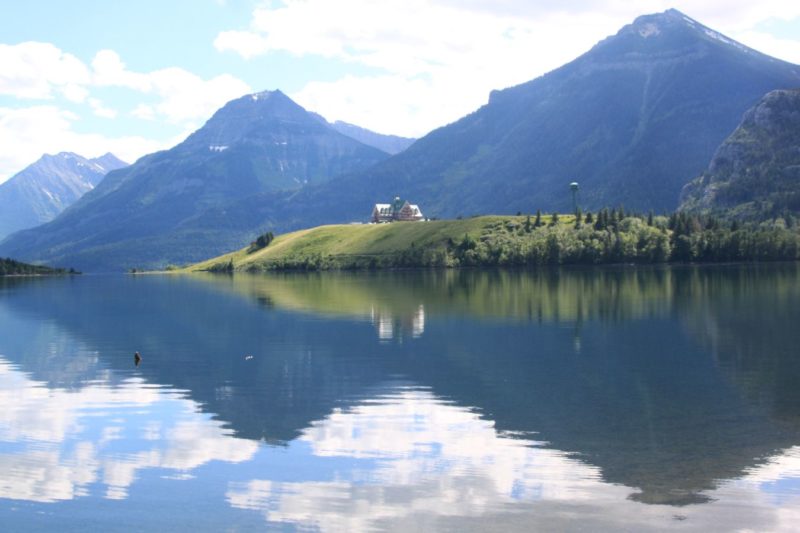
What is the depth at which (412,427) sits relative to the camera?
157ft

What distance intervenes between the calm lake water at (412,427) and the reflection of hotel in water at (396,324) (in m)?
1.04

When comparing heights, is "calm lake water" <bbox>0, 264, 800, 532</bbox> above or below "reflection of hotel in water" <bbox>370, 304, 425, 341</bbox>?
below

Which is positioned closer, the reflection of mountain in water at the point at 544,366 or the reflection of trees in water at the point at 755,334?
the reflection of mountain in water at the point at 544,366

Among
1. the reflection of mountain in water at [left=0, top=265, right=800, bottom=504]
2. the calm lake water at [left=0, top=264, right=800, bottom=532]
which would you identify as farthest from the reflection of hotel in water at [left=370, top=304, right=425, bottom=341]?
the reflection of mountain in water at [left=0, top=265, right=800, bottom=504]

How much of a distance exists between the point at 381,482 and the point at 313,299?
123212 millimetres

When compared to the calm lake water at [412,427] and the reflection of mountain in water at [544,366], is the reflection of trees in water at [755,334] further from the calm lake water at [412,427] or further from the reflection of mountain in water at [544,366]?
the calm lake water at [412,427]

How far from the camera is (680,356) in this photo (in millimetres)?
72375

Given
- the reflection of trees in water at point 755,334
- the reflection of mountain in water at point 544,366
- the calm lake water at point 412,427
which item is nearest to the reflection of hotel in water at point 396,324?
the calm lake water at point 412,427

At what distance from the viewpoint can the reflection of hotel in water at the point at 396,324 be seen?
309ft

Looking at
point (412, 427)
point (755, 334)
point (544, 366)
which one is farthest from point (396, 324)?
point (412, 427)

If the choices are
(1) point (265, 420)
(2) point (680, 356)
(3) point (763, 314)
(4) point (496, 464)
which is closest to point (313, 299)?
(3) point (763, 314)

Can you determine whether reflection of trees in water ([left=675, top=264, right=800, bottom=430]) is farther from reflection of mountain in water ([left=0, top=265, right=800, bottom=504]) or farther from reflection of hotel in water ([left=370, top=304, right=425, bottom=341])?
reflection of hotel in water ([left=370, top=304, right=425, bottom=341])

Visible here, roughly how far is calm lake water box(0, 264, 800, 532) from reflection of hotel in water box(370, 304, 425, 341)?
41.1 inches

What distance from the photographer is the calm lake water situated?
1326 inches
